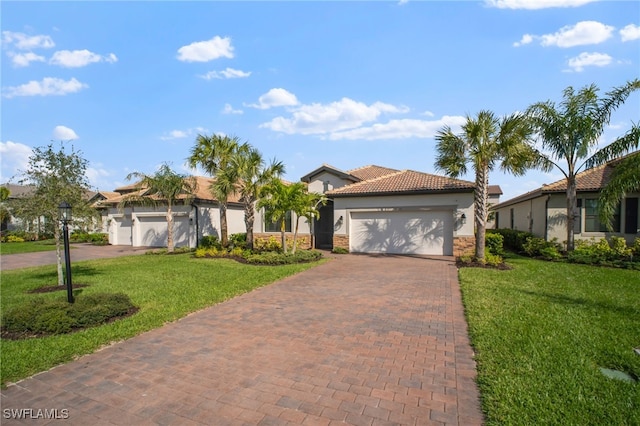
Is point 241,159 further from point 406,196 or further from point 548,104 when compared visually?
point 548,104

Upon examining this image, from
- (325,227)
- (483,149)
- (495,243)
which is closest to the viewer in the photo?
(483,149)

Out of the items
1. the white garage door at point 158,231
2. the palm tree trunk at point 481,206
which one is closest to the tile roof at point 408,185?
the palm tree trunk at point 481,206

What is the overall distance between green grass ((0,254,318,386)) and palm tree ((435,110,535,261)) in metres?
7.52

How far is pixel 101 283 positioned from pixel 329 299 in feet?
25.1

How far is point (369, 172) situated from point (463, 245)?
1042 centimetres

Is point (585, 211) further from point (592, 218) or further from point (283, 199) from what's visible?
point (283, 199)

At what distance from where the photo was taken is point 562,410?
11.4 feet

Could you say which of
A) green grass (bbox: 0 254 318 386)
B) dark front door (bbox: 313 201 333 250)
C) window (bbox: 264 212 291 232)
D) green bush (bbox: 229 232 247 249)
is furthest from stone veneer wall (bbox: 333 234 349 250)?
green bush (bbox: 229 232 247 249)

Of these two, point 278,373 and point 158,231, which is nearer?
point 278,373

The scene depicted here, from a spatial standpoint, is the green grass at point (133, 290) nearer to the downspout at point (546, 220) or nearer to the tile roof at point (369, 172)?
the tile roof at point (369, 172)

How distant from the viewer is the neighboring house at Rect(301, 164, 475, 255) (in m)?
15.8

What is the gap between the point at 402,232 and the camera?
17141 mm

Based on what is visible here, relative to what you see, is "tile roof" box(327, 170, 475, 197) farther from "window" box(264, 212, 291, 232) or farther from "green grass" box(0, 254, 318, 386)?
"green grass" box(0, 254, 318, 386)

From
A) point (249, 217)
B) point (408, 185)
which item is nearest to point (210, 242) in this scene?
point (249, 217)
